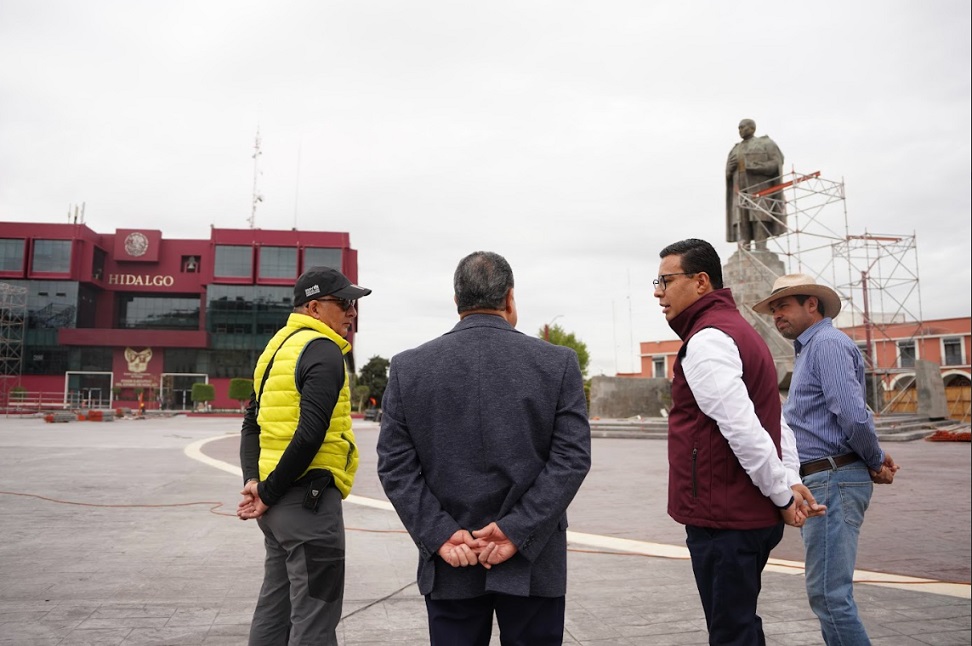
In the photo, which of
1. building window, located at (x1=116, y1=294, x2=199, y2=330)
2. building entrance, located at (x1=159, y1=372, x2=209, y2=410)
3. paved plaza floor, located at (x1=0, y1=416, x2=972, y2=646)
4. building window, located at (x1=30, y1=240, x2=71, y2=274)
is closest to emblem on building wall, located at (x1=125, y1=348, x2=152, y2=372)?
building entrance, located at (x1=159, y1=372, x2=209, y2=410)

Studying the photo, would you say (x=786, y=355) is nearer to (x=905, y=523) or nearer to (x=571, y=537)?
(x=905, y=523)

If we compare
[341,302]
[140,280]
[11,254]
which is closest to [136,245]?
[140,280]

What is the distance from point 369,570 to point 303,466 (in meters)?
2.69

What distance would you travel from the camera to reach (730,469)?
2455 millimetres

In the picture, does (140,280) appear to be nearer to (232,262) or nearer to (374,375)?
(232,262)

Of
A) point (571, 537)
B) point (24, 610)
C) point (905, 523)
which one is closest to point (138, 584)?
point (24, 610)

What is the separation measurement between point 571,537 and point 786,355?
1456cm

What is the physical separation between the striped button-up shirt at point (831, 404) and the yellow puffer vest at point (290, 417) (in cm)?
201

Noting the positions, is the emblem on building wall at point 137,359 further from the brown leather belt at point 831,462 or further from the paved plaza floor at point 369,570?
the brown leather belt at point 831,462

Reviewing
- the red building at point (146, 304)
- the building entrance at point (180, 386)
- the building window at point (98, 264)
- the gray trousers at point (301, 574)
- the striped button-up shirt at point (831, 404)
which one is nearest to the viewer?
the gray trousers at point (301, 574)

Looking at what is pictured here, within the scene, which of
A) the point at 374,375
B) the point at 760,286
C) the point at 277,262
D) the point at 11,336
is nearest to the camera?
the point at 760,286

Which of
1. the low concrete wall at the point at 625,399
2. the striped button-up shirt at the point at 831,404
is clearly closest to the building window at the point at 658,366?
the low concrete wall at the point at 625,399

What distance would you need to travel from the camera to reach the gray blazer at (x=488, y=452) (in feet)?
6.92

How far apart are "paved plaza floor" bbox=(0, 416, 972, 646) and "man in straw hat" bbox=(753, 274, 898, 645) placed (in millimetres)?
866
